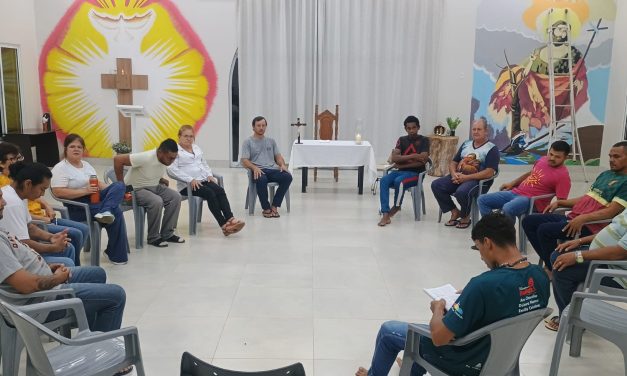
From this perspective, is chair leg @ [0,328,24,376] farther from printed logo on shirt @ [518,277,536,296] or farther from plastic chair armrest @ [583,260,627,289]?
plastic chair armrest @ [583,260,627,289]

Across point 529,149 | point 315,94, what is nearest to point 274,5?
point 315,94

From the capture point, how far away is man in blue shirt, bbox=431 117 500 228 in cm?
532

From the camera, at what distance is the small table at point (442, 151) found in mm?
8328

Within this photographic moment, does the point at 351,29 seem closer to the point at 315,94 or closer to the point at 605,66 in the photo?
the point at 315,94

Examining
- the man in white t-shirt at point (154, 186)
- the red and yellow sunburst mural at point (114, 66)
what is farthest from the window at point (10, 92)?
the man in white t-shirt at point (154, 186)

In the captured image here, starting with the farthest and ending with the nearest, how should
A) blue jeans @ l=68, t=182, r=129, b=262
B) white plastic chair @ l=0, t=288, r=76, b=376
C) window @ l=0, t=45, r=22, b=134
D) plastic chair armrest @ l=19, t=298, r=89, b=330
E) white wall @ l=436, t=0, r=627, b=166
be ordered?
white wall @ l=436, t=0, r=627, b=166, window @ l=0, t=45, r=22, b=134, blue jeans @ l=68, t=182, r=129, b=262, white plastic chair @ l=0, t=288, r=76, b=376, plastic chair armrest @ l=19, t=298, r=89, b=330

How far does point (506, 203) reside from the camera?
465cm

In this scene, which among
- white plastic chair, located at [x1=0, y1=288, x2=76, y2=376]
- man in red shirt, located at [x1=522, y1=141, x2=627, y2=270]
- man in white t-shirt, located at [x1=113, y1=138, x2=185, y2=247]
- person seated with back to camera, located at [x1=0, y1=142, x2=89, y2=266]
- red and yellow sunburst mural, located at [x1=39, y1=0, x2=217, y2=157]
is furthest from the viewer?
red and yellow sunburst mural, located at [x1=39, y1=0, x2=217, y2=157]

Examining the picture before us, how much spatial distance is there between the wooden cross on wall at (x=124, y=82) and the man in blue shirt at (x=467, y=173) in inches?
206

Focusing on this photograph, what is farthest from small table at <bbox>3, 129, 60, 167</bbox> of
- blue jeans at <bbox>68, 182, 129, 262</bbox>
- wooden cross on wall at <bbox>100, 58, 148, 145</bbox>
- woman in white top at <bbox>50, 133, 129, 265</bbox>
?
blue jeans at <bbox>68, 182, 129, 262</bbox>

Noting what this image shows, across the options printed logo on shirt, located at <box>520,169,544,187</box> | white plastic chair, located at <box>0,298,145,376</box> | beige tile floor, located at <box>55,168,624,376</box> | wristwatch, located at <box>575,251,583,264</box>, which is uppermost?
printed logo on shirt, located at <box>520,169,544,187</box>

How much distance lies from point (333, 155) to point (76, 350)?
4.98m

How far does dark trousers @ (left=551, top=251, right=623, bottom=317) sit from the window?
25.4 feet

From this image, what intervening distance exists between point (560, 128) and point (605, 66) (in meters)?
1.14
